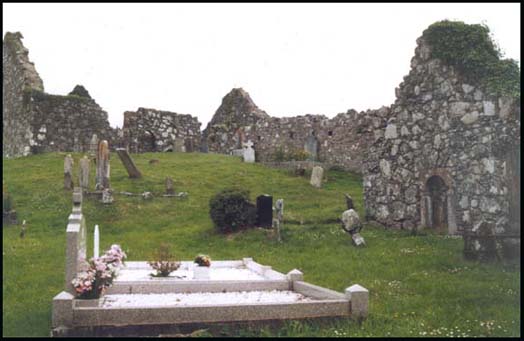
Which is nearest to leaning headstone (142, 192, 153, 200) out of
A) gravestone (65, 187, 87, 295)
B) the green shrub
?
the green shrub

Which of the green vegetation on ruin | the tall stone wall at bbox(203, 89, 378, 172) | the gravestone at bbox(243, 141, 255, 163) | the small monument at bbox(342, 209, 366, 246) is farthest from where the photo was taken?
the tall stone wall at bbox(203, 89, 378, 172)

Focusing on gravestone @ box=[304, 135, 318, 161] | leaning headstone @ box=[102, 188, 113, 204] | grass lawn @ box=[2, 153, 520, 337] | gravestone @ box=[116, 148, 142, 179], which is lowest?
grass lawn @ box=[2, 153, 520, 337]

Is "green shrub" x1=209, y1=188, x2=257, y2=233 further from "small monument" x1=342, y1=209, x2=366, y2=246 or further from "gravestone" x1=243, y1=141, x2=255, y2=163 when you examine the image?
"gravestone" x1=243, y1=141, x2=255, y2=163

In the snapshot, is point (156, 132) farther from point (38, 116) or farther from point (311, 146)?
point (311, 146)

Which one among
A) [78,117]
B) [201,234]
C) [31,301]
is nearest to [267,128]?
[78,117]

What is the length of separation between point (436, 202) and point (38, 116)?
889 inches

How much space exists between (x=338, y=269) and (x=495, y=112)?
5.98m

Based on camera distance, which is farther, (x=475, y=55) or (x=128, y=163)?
(x=128, y=163)

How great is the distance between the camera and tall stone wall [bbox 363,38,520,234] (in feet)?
48.7

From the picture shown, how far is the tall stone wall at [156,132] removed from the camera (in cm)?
3516

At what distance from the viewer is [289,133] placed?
3450 cm

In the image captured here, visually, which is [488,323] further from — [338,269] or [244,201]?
[244,201]

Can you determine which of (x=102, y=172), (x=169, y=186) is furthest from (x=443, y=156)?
(x=102, y=172)

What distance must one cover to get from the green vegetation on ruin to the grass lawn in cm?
403
